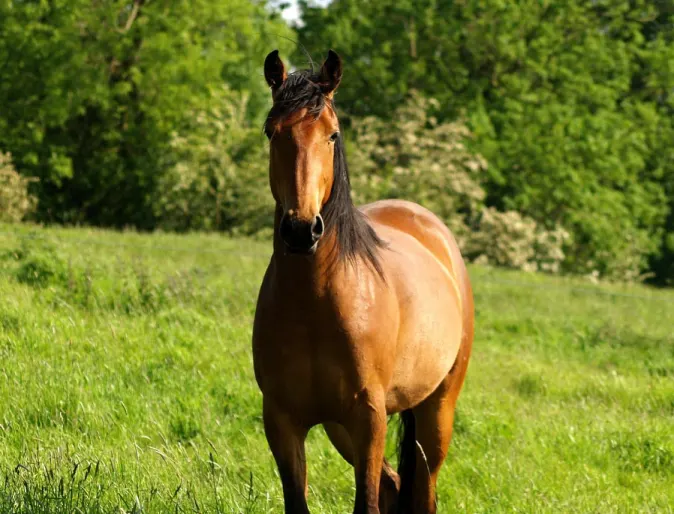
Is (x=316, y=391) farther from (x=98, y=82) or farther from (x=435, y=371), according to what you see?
(x=98, y=82)

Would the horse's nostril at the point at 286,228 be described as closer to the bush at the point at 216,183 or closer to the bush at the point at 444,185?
the bush at the point at 216,183

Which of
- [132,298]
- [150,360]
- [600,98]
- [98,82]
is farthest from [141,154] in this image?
[150,360]

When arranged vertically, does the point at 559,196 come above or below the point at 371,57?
below

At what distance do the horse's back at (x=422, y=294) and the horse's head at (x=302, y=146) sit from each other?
2.92 ft

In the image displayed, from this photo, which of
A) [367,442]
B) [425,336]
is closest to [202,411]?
[425,336]

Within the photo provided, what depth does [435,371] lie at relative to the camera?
15.6ft

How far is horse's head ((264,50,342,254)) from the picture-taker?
3.36 metres

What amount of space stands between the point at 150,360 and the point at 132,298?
7.32 feet

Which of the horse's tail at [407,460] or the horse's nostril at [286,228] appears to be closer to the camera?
the horse's nostril at [286,228]

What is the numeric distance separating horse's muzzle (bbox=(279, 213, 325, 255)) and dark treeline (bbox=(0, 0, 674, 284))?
67.9 ft

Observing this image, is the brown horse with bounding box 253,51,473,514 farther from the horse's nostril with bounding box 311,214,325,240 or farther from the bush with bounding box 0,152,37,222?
the bush with bounding box 0,152,37,222

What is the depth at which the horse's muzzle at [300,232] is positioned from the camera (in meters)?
3.33

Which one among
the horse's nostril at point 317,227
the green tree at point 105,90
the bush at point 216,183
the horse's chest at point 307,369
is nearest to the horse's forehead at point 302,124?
the horse's nostril at point 317,227

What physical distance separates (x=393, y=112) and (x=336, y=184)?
26.3 metres
